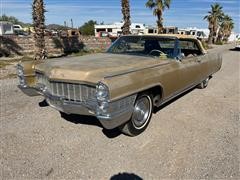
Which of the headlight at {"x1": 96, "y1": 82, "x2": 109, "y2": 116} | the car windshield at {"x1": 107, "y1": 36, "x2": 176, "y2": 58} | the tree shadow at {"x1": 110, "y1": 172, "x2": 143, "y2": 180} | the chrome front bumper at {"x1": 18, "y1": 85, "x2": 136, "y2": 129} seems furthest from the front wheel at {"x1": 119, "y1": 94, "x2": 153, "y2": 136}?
the car windshield at {"x1": 107, "y1": 36, "x2": 176, "y2": 58}

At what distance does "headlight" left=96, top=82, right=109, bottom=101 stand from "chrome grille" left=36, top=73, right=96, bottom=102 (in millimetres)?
210

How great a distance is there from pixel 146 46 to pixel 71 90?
90.1 inches

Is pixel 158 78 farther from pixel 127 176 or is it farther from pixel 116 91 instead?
pixel 127 176

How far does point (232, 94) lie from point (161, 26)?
26.1 meters

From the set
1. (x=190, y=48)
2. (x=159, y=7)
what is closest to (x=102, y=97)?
(x=190, y=48)

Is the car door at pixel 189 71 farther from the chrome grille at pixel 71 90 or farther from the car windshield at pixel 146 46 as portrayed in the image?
the chrome grille at pixel 71 90

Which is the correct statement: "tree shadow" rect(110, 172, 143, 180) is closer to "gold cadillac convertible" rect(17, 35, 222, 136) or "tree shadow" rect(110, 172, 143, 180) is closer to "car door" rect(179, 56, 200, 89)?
"gold cadillac convertible" rect(17, 35, 222, 136)

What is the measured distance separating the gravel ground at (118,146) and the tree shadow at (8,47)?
458 inches

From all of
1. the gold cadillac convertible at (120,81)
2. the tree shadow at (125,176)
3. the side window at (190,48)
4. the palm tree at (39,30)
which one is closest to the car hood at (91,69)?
the gold cadillac convertible at (120,81)

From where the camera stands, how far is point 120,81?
11.8 feet

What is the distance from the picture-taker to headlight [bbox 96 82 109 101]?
11.2ft

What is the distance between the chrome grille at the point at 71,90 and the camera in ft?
12.2

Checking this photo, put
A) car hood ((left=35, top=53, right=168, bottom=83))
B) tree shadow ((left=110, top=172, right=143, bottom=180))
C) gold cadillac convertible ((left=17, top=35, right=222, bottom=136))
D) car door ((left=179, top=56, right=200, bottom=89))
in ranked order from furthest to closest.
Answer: car door ((left=179, top=56, right=200, bottom=89)), car hood ((left=35, top=53, right=168, bottom=83)), gold cadillac convertible ((left=17, top=35, right=222, bottom=136)), tree shadow ((left=110, top=172, right=143, bottom=180))

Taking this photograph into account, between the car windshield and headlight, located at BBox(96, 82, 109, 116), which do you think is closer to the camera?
headlight, located at BBox(96, 82, 109, 116)
